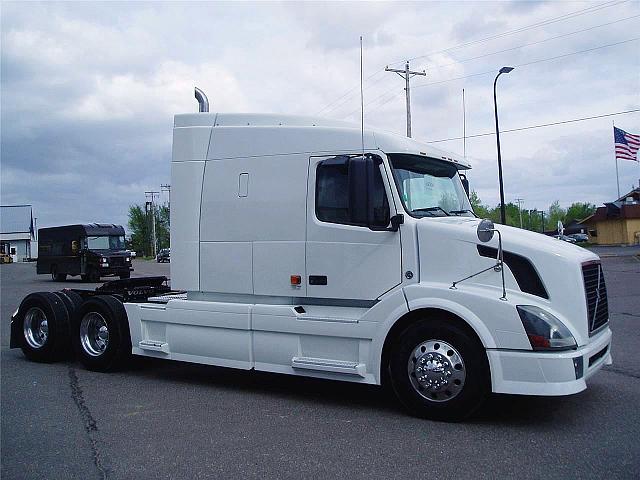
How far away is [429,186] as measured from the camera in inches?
269

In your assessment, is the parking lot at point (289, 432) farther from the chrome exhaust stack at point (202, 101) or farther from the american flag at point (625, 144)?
the american flag at point (625, 144)

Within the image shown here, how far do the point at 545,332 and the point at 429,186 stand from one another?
2.16m

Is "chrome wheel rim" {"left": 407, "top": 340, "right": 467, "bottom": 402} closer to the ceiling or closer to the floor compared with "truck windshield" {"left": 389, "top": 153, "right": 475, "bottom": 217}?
closer to the floor

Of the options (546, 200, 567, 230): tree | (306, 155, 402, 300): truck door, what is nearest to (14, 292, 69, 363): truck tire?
(306, 155, 402, 300): truck door

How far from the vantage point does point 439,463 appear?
4.76 m

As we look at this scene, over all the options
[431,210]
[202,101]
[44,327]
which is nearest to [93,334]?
[44,327]

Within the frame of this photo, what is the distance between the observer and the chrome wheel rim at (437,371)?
18.8 ft

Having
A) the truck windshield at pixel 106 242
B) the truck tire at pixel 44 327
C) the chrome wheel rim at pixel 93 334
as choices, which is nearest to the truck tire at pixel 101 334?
the chrome wheel rim at pixel 93 334

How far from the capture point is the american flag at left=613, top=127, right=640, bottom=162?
39.9m

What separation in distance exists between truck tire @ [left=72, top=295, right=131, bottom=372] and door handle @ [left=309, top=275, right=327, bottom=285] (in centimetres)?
296

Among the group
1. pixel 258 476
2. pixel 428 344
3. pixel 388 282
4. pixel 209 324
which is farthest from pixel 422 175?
pixel 258 476

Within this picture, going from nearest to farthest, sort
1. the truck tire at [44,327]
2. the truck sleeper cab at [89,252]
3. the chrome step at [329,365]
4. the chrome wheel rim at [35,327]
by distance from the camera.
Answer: the chrome step at [329,365]
the truck tire at [44,327]
the chrome wheel rim at [35,327]
the truck sleeper cab at [89,252]

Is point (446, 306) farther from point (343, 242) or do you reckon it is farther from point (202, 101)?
point (202, 101)

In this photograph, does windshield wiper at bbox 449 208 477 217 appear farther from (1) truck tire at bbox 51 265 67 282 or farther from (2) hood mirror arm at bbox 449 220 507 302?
(1) truck tire at bbox 51 265 67 282
